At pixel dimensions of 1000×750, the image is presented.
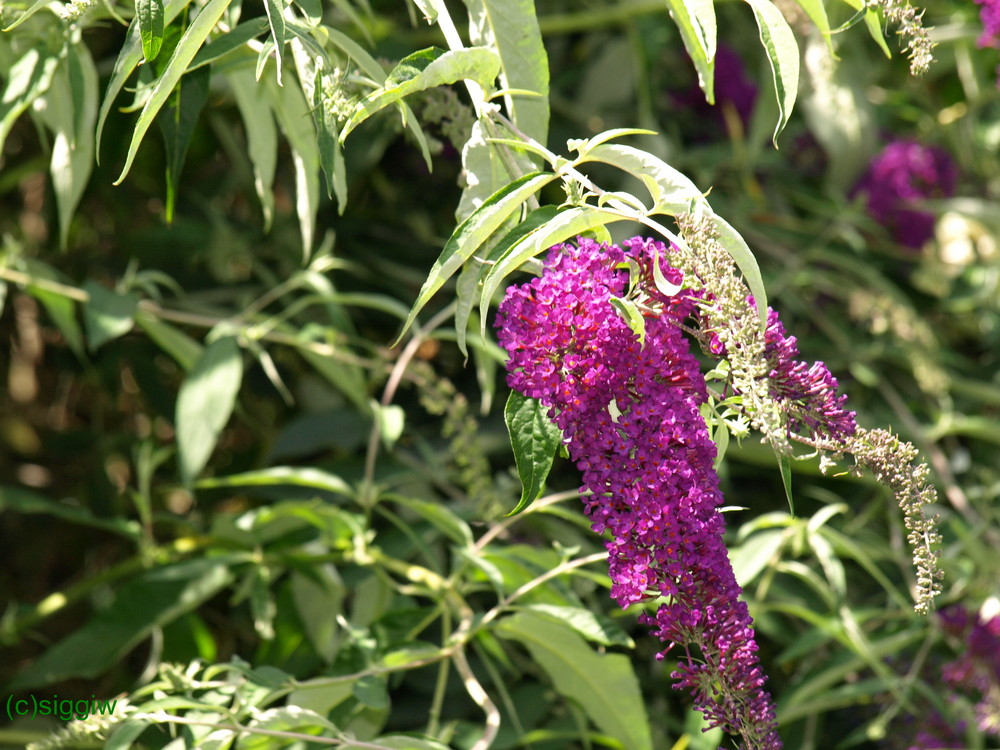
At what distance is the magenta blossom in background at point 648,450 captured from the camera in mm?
664

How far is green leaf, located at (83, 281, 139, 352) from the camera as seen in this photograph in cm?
113

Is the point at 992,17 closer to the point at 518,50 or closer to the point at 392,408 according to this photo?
the point at 518,50

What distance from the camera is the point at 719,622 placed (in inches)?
26.7

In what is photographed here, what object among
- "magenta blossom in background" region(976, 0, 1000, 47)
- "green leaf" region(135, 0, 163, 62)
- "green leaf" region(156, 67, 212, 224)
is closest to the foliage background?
"green leaf" region(156, 67, 212, 224)

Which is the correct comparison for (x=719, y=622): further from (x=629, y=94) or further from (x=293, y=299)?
(x=629, y=94)

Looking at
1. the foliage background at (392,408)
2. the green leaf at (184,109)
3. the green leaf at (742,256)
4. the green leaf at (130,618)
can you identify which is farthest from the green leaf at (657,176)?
the green leaf at (130,618)

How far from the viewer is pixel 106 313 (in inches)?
46.2

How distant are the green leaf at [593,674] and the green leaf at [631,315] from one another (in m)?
0.46

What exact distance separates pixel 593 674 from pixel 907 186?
110cm

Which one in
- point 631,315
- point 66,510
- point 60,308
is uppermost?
point 631,315

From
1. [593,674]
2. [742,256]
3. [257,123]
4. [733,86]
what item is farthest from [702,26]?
[733,86]

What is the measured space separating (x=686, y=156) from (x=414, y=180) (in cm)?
46

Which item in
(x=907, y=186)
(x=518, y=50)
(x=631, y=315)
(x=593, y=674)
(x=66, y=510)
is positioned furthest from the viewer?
(x=907, y=186)

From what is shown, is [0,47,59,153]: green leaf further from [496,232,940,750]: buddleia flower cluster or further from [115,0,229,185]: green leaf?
[496,232,940,750]: buddleia flower cluster
